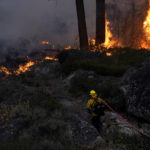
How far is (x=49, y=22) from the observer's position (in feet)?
66.3

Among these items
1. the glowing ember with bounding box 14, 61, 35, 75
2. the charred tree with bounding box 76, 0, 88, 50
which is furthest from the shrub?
the charred tree with bounding box 76, 0, 88, 50

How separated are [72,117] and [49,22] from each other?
1541 centimetres

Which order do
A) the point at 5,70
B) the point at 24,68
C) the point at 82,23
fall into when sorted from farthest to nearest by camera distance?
the point at 82,23
the point at 24,68
the point at 5,70

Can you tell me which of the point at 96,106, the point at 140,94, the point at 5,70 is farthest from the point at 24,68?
the point at 140,94

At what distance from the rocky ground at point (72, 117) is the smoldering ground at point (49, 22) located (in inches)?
281

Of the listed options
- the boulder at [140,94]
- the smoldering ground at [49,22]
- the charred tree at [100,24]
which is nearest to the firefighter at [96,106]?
the boulder at [140,94]

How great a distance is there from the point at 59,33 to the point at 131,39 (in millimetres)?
5977

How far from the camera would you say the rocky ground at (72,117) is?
472 cm

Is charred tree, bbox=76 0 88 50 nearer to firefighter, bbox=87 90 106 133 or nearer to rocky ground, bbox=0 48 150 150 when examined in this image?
rocky ground, bbox=0 48 150 150

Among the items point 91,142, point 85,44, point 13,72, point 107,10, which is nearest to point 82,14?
point 85,44

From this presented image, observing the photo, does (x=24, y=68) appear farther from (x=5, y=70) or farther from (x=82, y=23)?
(x=82, y=23)

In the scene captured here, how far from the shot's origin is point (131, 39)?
52.6 feet

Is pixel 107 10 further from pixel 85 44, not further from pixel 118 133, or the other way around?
pixel 118 133

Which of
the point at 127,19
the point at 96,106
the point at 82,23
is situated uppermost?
the point at 127,19
